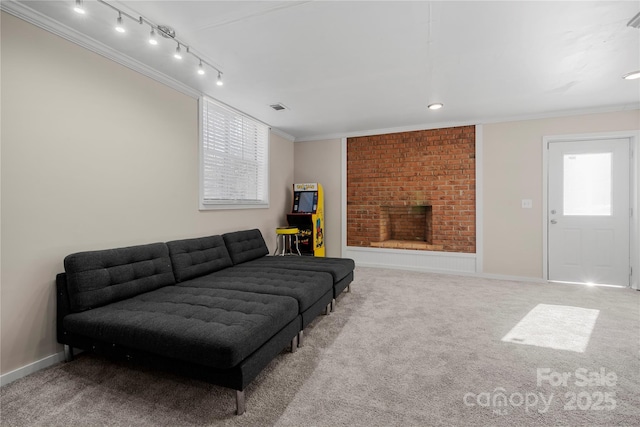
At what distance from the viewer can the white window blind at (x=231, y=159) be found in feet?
11.4

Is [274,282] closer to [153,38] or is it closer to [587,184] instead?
[153,38]

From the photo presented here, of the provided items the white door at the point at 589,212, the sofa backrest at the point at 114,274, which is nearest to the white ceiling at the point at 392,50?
the white door at the point at 589,212

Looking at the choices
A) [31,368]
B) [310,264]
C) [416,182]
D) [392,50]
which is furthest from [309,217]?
[31,368]

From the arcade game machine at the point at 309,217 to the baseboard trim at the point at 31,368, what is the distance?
322 centimetres

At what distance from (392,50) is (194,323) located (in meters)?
2.59

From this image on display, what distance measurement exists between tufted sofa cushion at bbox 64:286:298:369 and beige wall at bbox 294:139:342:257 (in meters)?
3.29

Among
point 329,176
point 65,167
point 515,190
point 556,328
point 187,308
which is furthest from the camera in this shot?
point 329,176

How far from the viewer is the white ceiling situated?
1912 mm

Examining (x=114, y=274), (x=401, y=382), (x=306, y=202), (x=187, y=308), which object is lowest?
(x=401, y=382)

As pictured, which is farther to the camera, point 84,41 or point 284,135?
point 284,135

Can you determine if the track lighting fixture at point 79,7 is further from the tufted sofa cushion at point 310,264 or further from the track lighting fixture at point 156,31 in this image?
the tufted sofa cushion at point 310,264

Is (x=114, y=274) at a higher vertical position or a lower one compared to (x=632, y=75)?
lower

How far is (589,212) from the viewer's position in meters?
3.91

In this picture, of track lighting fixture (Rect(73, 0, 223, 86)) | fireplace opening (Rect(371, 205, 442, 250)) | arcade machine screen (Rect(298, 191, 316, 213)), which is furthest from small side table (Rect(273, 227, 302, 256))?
track lighting fixture (Rect(73, 0, 223, 86))
